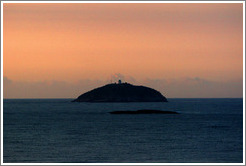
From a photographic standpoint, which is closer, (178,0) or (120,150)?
(178,0)

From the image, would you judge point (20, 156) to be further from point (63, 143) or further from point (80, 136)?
point (80, 136)

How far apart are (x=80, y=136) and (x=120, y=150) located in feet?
57.4

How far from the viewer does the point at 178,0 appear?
2706cm

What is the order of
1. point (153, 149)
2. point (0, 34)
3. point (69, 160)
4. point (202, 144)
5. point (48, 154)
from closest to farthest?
point (0, 34) → point (69, 160) → point (48, 154) → point (153, 149) → point (202, 144)

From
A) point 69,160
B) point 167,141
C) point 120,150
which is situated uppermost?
point 167,141

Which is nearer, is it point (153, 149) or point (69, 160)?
point (69, 160)

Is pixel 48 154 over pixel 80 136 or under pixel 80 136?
under

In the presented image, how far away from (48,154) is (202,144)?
19.1 metres

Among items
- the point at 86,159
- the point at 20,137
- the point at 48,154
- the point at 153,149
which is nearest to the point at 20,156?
the point at 48,154

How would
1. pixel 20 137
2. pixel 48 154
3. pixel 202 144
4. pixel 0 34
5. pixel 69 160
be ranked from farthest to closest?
1. pixel 20 137
2. pixel 202 144
3. pixel 48 154
4. pixel 69 160
5. pixel 0 34

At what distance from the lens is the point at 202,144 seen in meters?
54.7

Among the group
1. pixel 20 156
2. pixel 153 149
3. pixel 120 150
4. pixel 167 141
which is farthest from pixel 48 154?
pixel 167 141

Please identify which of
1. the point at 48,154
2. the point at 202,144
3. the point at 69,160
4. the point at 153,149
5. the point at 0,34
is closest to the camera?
the point at 0,34

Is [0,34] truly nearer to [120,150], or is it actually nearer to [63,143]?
[120,150]
